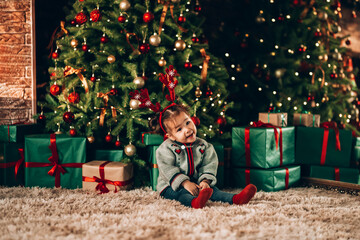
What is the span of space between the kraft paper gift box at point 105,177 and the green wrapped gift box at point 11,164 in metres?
0.61

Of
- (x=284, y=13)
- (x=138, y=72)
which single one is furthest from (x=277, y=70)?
(x=138, y=72)

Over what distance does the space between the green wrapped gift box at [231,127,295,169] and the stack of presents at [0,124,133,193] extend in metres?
0.90

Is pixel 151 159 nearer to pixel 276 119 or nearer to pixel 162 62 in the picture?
pixel 162 62

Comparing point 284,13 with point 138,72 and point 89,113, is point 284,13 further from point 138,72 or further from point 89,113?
point 89,113

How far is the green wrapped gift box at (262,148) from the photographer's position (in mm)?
2979

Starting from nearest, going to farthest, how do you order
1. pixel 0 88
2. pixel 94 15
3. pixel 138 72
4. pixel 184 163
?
pixel 184 163, pixel 94 15, pixel 138 72, pixel 0 88

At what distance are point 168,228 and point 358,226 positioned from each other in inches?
41.0

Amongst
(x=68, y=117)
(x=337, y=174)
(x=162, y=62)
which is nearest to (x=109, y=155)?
(x=68, y=117)

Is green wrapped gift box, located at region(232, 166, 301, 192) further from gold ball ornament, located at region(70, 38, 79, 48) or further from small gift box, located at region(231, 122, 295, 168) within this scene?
gold ball ornament, located at region(70, 38, 79, 48)

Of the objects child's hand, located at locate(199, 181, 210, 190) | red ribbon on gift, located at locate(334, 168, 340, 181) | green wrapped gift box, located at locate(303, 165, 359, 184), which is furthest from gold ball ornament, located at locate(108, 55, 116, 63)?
red ribbon on gift, located at locate(334, 168, 340, 181)

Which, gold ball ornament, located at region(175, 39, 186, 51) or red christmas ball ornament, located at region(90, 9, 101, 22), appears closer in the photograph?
red christmas ball ornament, located at region(90, 9, 101, 22)

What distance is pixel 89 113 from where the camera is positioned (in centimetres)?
316

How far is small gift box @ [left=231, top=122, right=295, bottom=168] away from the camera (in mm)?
2982

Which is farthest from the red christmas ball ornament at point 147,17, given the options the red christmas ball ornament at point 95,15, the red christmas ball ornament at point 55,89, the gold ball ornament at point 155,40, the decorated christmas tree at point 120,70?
the red christmas ball ornament at point 55,89
